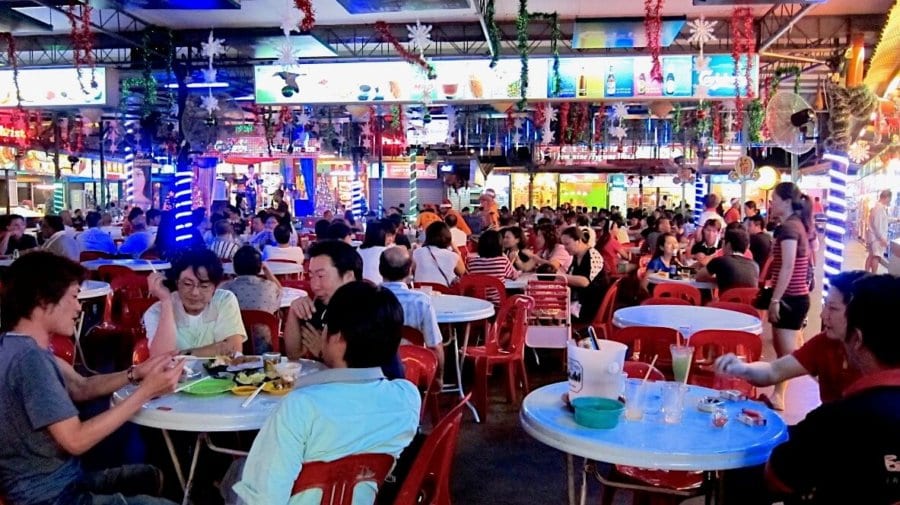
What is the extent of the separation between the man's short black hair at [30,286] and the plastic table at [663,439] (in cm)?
158

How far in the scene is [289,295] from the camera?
221 inches

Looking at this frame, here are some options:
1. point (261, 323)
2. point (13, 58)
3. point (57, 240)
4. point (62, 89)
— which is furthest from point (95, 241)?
point (261, 323)

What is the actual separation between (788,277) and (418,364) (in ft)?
10.8

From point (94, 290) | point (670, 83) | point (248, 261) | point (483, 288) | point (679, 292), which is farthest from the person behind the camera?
point (670, 83)

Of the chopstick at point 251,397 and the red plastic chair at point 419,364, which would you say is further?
the red plastic chair at point 419,364

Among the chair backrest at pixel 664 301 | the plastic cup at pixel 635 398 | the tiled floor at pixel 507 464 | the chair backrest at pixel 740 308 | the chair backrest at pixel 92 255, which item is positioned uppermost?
the chair backrest at pixel 92 255

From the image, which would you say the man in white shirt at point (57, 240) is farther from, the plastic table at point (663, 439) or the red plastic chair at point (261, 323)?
the plastic table at point (663, 439)

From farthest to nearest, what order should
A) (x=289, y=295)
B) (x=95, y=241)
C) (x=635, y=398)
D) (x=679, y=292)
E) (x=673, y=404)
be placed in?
(x=95, y=241), (x=679, y=292), (x=289, y=295), (x=635, y=398), (x=673, y=404)

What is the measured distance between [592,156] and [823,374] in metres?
21.7

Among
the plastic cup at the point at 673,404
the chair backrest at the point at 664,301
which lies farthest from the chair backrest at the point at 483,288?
the plastic cup at the point at 673,404

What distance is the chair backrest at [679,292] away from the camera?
6.19 metres

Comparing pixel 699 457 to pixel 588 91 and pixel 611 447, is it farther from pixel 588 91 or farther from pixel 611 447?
pixel 588 91

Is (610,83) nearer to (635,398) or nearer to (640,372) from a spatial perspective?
(640,372)

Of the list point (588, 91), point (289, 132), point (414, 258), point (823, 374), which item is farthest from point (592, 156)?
point (823, 374)
